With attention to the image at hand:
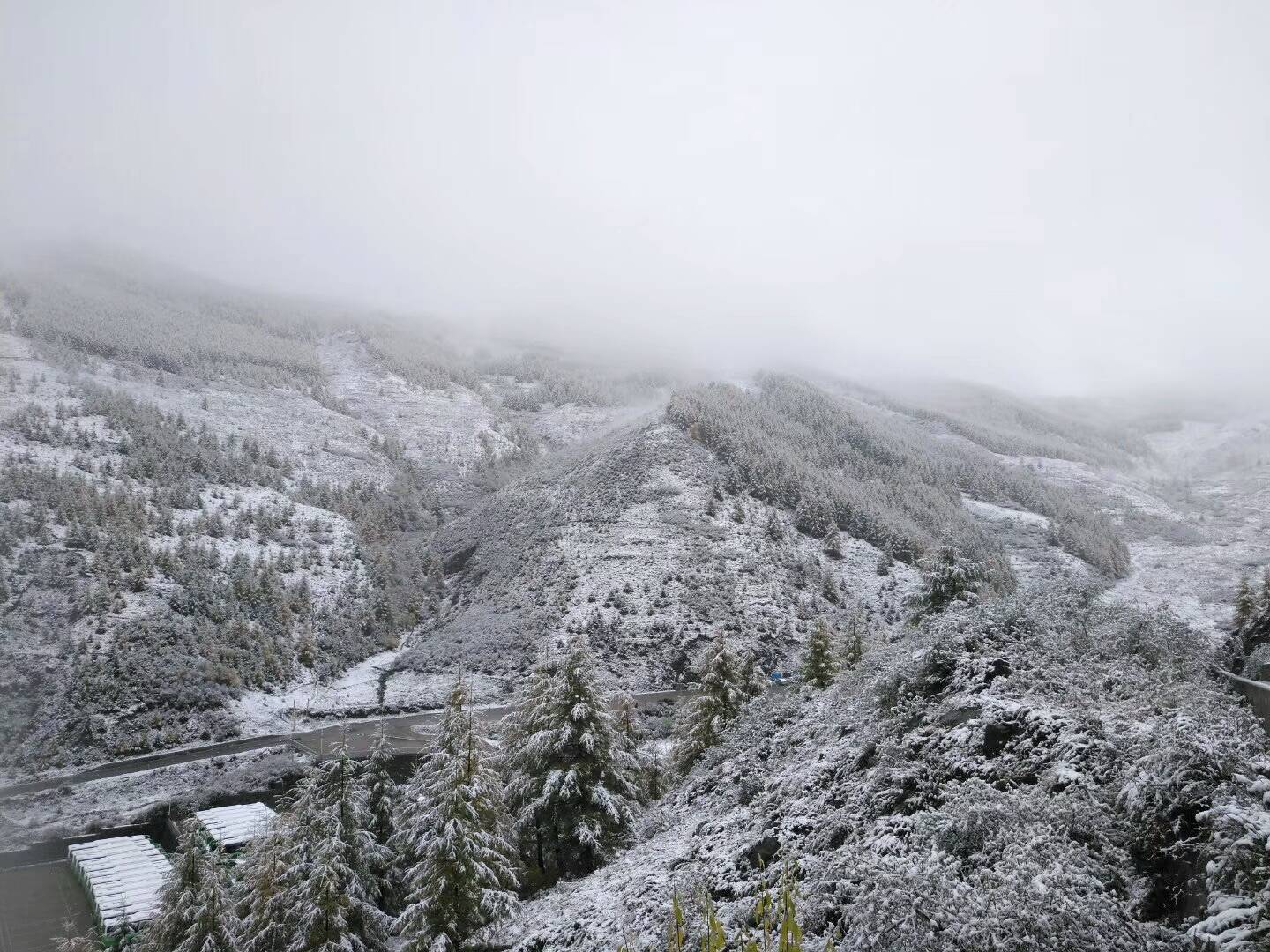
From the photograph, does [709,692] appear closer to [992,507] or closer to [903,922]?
[903,922]

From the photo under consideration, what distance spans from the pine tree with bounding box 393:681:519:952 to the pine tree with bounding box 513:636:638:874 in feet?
6.45

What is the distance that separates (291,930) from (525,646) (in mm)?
56878

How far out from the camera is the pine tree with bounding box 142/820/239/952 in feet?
52.7

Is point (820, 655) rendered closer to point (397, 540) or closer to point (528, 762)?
point (528, 762)

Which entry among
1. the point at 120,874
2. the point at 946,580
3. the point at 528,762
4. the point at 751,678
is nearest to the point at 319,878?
the point at 528,762

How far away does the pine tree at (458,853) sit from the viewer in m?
15.8

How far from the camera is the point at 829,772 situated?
39.6 ft

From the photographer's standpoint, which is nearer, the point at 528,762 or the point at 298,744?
the point at 528,762

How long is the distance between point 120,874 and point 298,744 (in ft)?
84.0

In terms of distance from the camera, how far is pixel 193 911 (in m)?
16.2

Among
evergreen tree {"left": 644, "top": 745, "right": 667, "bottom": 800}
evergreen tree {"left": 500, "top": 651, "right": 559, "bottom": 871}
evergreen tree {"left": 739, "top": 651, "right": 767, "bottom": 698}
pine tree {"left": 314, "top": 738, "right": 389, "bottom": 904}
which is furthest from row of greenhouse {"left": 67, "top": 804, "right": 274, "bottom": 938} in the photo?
evergreen tree {"left": 739, "top": 651, "right": 767, "bottom": 698}

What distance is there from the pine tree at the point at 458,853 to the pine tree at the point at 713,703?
1236 cm

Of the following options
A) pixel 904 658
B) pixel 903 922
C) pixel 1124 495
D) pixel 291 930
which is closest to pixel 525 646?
pixel 291 930

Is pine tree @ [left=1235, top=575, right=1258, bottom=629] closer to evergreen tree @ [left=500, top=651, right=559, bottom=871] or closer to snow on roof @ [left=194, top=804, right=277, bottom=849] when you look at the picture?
evergreen tree @ [left=500, top=651, right=559, bottom=871]
